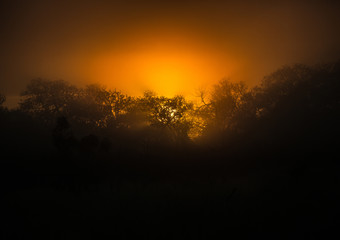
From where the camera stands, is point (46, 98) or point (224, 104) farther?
point (46, 98)

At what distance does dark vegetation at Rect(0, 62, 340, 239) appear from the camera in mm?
14539

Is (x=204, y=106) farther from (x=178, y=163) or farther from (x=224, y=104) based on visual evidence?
(x=178, y=163)

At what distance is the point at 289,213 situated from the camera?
15852 mm

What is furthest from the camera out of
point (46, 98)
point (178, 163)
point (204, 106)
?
point (46, 98)

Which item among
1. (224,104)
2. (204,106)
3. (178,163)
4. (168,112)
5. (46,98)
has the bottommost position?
(178,163)

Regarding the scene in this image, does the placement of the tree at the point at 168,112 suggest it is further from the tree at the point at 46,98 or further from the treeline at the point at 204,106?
the tree at the point at 46,98

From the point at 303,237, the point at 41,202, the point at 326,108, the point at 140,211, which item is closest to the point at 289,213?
the point at 303,237

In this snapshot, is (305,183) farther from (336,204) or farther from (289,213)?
(289,213)

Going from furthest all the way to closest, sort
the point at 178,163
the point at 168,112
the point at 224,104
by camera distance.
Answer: the point at 224,104 < the point at 168,112 < the point at 178,163

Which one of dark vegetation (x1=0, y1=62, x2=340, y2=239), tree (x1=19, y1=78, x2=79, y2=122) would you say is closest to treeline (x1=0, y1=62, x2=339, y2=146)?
tree (x1=19, y1=78, x2=79, y2=122)

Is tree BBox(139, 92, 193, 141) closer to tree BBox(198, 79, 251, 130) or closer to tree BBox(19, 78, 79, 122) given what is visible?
tree BBox(198, 79, 251, 130)

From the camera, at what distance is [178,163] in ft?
103

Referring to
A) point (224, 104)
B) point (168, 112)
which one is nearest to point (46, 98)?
point (168, 112)

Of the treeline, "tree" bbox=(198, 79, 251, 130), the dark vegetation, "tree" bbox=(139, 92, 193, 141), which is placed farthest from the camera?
"tree" bbox=(198, 79, 251, 130)
